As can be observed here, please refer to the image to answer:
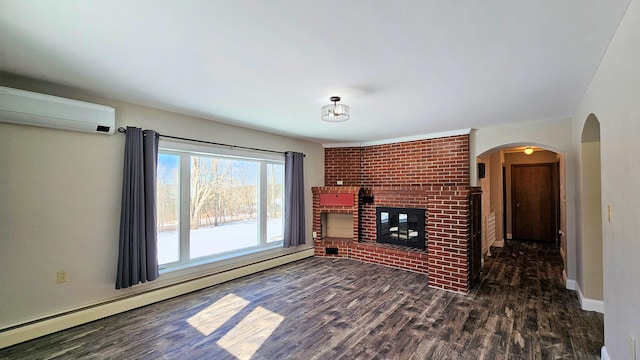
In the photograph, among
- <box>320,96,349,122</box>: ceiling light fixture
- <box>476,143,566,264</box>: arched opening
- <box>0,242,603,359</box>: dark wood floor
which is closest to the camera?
<box>0,242,603,359</box>: dark wood floor

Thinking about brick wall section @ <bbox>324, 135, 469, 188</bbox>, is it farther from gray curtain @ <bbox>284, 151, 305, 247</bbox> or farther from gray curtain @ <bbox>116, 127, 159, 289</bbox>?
gray curtain @ <bbox>116, 127, 159, 289</bbox>

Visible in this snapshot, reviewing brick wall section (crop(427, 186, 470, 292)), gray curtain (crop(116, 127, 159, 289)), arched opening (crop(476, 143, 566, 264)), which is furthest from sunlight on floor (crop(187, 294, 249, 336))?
arched opening (crop(476, 143, 566, 264))

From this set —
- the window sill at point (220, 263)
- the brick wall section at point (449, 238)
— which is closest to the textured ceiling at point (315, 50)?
the brick wall section at point (449, 238)

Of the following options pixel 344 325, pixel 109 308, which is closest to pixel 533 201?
pixel 344 325

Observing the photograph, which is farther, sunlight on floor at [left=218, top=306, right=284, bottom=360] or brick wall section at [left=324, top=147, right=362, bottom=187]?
brick wall section at [left=324, top=147, right=362, bottom=187]

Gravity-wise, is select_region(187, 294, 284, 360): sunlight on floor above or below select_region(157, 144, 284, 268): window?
below

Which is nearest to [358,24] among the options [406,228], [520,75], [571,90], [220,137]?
[520,75]

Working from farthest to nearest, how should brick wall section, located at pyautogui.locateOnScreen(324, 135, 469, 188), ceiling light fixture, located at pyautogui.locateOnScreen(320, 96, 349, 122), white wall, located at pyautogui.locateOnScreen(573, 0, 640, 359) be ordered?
brick wall section, located at pyautogui.locateOnScreen(324, 135, 469, 188), ceiling light fixture, located at pyautogui.locateOnScreen(320, 96, 349, 122), white wall, located at pyautogui.locateOnScreen(573, 0, 640, 359)

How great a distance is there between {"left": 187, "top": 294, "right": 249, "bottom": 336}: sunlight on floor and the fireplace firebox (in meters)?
2.87

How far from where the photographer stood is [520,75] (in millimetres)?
2297

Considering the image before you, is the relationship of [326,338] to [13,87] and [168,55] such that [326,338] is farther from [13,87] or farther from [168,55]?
[13,87]

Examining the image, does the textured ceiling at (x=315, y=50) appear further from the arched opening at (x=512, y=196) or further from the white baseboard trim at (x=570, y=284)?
the arched opening at (x=512, y=196)

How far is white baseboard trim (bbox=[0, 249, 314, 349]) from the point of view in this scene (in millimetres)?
2422

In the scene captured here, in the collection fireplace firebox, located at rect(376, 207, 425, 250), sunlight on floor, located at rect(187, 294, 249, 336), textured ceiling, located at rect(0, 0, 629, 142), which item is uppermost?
textured ceiling, located at rect(0, 0, 629, 142)
